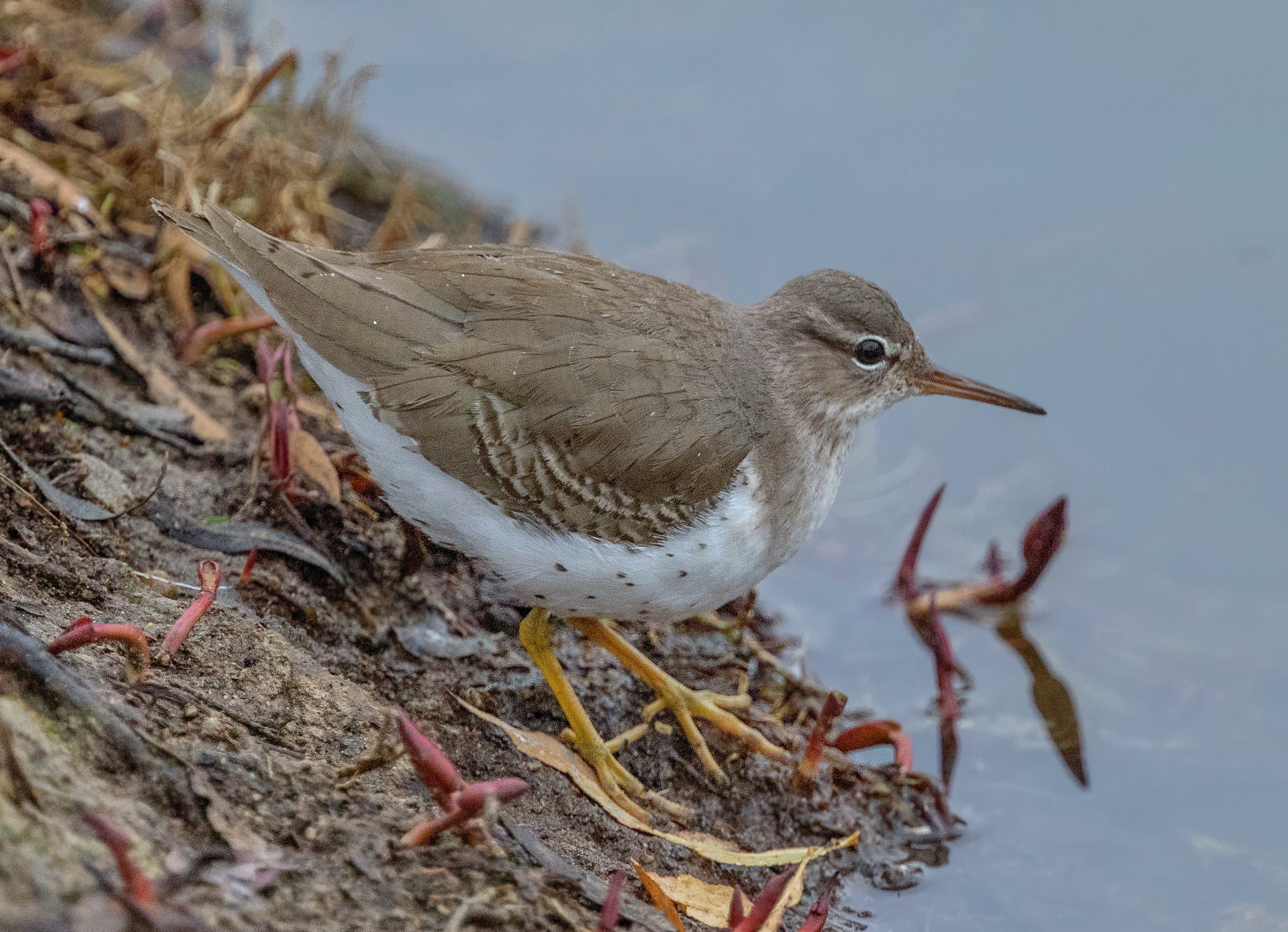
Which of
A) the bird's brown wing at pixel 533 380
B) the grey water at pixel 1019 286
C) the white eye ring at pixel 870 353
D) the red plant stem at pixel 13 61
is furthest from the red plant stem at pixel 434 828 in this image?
the red plant stem at pixel 13 61

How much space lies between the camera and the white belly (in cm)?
411

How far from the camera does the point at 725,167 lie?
8.26 metres

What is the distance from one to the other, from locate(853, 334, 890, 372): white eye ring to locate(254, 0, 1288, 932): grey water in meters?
1.68

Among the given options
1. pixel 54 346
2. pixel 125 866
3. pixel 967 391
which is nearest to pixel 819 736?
pixel 967 391

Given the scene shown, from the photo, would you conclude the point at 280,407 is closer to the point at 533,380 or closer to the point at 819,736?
the point at 533,380

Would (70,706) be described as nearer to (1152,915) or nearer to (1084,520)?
(1152,915)

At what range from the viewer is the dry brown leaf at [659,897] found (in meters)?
3.36

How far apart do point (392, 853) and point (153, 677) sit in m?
0.94

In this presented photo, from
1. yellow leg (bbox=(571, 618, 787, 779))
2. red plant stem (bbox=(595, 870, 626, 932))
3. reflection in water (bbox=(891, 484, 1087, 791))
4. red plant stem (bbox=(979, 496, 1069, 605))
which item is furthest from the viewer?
red plant stem (bbox=(979, 496, 1069, 605))

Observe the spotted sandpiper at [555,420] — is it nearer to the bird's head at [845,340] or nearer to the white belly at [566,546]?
the white belly at [566,546]

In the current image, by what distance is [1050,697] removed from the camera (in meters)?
5.73

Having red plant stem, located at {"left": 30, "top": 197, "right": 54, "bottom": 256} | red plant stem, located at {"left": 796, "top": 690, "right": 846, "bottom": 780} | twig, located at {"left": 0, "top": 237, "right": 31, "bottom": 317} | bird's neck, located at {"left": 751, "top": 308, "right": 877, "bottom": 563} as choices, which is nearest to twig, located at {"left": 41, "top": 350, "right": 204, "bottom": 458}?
twig, located at {"left": 0, "top": 237, "right": 31, "bottom": 317}

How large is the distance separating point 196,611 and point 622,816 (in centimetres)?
158

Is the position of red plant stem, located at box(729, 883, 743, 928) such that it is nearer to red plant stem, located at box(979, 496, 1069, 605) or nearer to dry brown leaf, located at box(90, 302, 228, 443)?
red plant stem, located at box(979, 496, 1069, 605)
